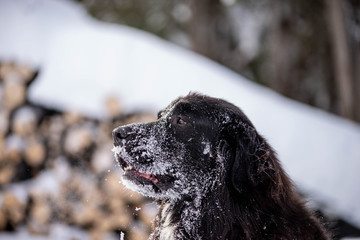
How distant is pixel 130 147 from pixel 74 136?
103 inches

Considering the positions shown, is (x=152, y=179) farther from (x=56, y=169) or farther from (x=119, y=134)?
(x=56, y=169)

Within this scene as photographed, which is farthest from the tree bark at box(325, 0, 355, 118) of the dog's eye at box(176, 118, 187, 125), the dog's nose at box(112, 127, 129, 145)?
the dog's nose at box(112, 127, 129, 145)

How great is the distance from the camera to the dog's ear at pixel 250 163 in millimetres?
3047

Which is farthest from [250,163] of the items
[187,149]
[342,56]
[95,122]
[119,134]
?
[342,56]

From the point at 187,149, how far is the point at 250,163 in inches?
19.3

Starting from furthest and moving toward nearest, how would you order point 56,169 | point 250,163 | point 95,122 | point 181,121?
point 56,169 → point 95,122 → point 181,121 → point 250,163

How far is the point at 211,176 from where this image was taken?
3.19m

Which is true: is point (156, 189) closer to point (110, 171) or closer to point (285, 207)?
point (285, 207)

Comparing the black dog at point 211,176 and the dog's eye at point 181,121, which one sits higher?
the dog's eye at point 181,121

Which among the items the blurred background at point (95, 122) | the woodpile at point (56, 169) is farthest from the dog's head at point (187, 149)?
the woodpile at point (56, 169)

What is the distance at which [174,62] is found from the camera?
5.72 metres

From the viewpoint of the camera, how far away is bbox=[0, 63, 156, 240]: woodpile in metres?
5.53

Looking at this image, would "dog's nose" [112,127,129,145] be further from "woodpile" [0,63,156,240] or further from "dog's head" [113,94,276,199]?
"woodpile" [0,63,156,240]

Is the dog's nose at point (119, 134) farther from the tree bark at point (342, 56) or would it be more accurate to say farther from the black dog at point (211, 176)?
the tree bark at point (342, 56)
